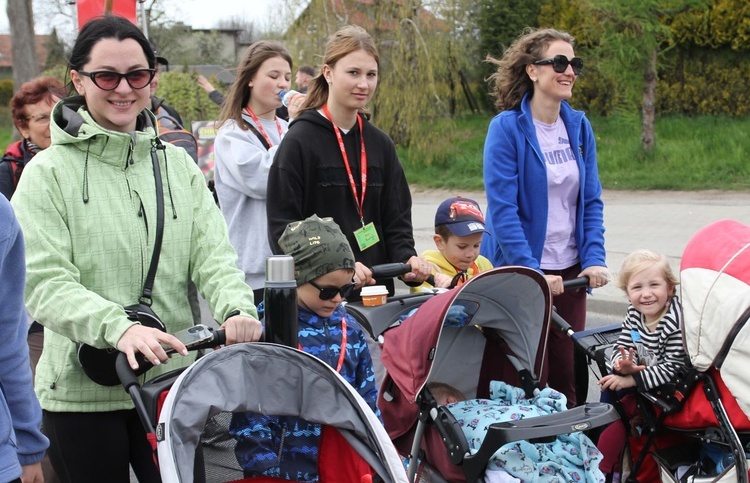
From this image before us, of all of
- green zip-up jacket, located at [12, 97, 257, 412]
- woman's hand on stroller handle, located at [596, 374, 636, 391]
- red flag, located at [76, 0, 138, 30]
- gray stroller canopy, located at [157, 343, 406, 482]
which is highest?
red flag, located at [76, 0, 138, 30]

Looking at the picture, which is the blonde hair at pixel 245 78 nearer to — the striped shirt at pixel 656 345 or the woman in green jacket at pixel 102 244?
the woman in green jacket at pixel 102 244

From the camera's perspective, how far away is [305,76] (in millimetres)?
9969

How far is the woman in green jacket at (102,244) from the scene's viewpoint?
8.48ft

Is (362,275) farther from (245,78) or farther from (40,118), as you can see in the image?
(40,118)

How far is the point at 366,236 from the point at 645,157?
12009 millimetres

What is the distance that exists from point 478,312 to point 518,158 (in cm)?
104

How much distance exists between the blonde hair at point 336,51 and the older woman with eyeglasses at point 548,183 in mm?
764

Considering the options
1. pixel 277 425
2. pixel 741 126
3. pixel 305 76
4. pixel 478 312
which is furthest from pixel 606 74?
pixel 277 425

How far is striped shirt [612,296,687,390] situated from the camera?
3432 millimetres

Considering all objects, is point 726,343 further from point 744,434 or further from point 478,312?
point 478,312

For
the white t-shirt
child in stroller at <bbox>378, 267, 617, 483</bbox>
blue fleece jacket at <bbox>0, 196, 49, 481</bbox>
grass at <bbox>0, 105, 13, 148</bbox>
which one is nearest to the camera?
blue fleece jacket at <bbox>0, 196, 49, 481</bbox>

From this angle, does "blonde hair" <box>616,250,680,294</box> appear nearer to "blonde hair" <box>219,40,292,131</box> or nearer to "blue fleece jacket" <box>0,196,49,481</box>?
"blonde hair" <box>219,40,292,131</box>

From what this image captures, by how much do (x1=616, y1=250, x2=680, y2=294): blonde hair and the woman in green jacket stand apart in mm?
1739

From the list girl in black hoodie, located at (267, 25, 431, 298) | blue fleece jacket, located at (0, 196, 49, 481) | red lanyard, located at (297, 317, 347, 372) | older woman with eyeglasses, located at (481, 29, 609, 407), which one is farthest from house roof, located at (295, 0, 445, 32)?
blue fleece jacket, located at (0, 196, 49, 481)
